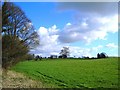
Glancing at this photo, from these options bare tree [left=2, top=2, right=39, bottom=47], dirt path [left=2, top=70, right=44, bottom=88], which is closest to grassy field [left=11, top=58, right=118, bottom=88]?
dirt path [left=2, top=70, right=44, bottom=88]

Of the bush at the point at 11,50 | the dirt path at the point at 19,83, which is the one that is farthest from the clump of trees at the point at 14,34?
the dirt path at the point at 19,83

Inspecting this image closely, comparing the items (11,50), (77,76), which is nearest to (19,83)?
(11,50)

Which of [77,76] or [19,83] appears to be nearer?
[19,83]

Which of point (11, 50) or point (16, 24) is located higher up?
point (16, 24)

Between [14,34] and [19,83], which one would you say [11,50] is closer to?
[14,34]

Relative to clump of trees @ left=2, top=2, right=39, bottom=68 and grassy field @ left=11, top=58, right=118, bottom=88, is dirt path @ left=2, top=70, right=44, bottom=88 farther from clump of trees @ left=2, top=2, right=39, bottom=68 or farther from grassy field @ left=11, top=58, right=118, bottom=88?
clump of trees @ left=2, top=2, right=39, bottom=68

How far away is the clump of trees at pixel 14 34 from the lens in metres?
22.5

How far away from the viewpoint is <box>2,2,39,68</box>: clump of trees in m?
22.5

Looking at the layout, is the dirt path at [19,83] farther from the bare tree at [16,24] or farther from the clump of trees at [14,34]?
the bare tree at [16,24]

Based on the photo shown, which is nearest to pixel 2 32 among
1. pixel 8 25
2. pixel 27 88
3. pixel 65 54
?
pixel 8 25

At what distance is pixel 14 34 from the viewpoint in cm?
2338

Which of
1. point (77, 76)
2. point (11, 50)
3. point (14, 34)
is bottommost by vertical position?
point (77, 76)

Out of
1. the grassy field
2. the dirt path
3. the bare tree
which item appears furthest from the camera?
the bare tree

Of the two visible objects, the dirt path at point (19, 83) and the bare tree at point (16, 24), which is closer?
the dirt path at point (19, 83)
